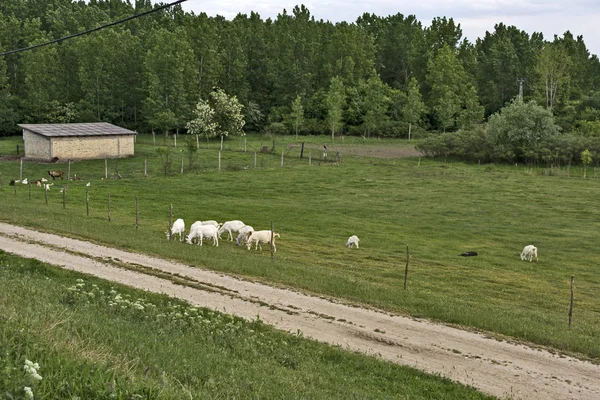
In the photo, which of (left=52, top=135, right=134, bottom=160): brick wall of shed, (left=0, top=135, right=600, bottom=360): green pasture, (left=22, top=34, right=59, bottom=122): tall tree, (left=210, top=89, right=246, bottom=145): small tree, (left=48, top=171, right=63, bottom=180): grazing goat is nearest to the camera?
(left=0, top=135, right=600, bottom=360): green pasture

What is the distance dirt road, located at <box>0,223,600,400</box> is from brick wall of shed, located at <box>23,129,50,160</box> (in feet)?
152

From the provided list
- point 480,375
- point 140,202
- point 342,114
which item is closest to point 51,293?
point 480,375

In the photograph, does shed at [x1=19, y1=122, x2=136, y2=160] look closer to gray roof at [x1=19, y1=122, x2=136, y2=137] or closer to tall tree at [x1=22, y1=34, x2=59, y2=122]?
gray roof at [x1=19, y1=122, x2=136, y2=137]

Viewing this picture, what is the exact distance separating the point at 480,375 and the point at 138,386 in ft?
32.3

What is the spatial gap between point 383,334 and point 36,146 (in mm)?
61584

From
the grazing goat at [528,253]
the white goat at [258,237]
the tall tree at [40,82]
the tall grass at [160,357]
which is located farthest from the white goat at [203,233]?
the tall tree at [40,82]

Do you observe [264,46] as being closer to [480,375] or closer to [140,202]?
[140,202]

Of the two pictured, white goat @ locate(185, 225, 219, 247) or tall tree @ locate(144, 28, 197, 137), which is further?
tall tree @ locate(144, 28, 197, 137)

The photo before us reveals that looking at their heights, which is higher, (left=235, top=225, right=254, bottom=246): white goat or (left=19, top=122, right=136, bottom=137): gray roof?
(left=19, top=122, right=136, bottom=137): gray roof

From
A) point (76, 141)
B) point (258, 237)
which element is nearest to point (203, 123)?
point (76, 141)

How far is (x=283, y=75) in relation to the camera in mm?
126062

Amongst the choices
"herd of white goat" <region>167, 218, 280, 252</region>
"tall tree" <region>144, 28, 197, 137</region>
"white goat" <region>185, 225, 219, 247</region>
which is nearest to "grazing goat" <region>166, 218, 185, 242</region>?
"herd of white goat" <region>167, 218, 280, 252</region>

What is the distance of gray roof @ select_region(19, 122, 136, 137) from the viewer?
70250mm

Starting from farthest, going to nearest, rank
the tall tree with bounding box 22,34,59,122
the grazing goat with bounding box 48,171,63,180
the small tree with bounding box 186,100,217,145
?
the tall tree with bounding box 22,34,59,122
the small tree with bounding box 186,100,217,145
the grazing goat with bounding box 48,171,63,180
